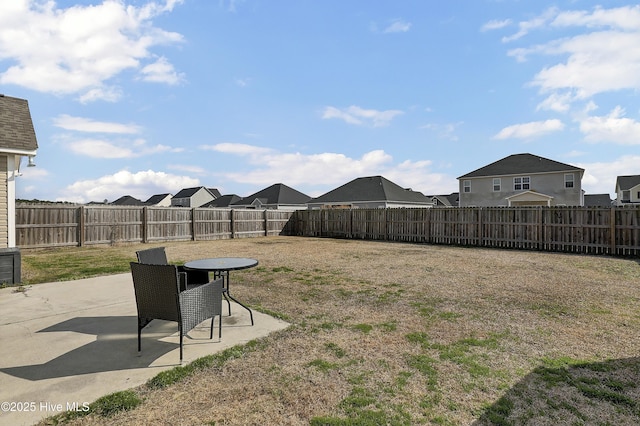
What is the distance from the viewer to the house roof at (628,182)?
39100 mm

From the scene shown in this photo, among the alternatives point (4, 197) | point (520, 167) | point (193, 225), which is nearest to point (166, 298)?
point (4, 197)

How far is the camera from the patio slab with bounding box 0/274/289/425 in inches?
101

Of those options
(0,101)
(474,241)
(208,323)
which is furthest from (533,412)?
(0,101)

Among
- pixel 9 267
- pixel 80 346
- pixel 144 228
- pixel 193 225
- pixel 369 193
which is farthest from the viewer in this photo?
pixel 369 193

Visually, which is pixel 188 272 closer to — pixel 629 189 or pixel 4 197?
pixel 4 197

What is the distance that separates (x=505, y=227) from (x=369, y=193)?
1740 cm

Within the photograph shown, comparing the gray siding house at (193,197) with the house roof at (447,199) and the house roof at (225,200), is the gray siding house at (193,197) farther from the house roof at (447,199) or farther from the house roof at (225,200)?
the house roof at (447,199)

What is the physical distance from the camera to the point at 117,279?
23.2 feet

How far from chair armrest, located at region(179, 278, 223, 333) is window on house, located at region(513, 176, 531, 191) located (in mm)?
30615

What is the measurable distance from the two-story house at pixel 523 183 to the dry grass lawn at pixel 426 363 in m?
23.3

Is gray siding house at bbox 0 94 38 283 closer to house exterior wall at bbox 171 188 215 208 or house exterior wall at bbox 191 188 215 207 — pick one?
house exterior wall at bbox 171 188 215 208

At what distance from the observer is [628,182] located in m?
40.1

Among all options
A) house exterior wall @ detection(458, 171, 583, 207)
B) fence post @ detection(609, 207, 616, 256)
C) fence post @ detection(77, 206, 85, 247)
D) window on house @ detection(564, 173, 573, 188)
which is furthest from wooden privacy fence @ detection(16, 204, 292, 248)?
window on house @ detection(564, 173, 573, 188)

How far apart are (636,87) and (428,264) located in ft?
26.1
